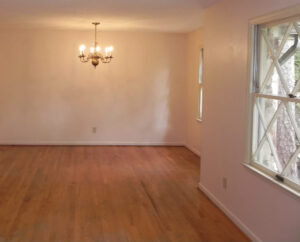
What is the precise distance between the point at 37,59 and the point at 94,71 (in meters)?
1.15

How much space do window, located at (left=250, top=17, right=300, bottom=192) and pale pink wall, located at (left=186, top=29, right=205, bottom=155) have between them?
3.87 m

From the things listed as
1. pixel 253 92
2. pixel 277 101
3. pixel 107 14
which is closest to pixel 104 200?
pixel 253 92

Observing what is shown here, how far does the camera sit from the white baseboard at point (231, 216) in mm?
3599

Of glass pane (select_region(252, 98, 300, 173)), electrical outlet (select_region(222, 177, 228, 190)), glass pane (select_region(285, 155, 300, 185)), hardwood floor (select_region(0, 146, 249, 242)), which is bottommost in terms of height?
hardwood floor (select_region(0, 146, 249, 242))

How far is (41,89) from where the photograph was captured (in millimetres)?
8258

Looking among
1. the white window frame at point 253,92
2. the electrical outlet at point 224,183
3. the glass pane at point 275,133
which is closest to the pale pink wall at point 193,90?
the electrical outlet at point 224,183

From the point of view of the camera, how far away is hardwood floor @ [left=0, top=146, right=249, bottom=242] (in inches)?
149

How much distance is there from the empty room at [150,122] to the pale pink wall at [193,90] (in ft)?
0.13

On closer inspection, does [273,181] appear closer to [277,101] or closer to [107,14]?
[277,101]

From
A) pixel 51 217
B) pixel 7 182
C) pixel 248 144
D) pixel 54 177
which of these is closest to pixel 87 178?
pixel 54 177

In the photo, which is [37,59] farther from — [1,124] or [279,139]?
[279,139]

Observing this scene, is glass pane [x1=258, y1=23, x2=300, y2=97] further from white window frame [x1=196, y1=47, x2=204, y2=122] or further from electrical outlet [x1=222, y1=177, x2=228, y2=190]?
white window frame [x1=196, y1=47, x2=204, y2=122]

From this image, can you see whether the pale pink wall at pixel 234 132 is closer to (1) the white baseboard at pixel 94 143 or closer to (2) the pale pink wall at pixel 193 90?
(2) the pale pink wall at pixel 193 90

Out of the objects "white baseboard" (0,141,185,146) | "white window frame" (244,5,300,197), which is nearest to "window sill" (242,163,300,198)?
"white window frame" (244,5,300,197)
